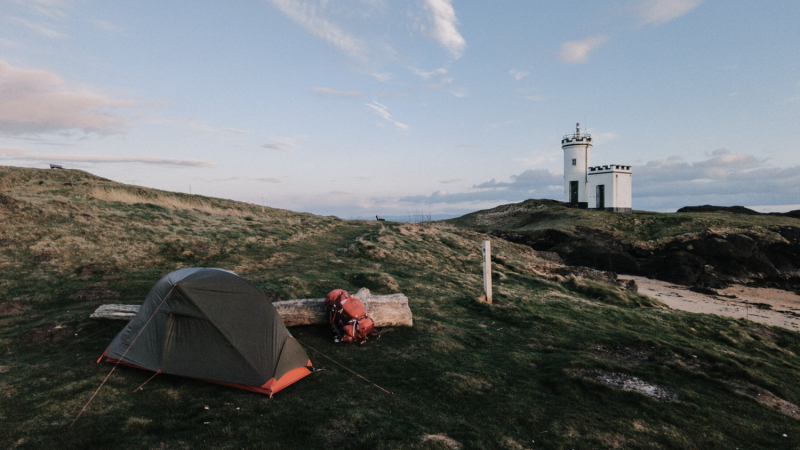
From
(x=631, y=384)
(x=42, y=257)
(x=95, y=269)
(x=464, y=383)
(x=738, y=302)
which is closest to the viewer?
(x=464, y=383)

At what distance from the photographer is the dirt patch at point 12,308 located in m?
12.1

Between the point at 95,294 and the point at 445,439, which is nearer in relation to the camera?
the point at 445,439

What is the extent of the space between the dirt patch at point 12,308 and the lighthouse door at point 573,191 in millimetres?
62862

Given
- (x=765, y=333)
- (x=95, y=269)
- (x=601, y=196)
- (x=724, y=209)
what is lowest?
(x=765, y=333)

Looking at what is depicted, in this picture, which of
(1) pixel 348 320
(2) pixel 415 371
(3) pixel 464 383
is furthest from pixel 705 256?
(1) pixel 348 320

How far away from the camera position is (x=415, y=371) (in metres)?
9.27

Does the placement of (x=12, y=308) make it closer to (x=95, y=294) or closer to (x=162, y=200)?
(x=95, y=294)

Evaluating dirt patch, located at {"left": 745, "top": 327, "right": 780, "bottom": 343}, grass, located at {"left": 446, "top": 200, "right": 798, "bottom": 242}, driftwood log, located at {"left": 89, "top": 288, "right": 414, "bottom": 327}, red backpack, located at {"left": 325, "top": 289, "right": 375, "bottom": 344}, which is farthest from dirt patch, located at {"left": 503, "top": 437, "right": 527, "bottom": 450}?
grass, located at {"left": 446, "top": 200, "right": 798, "bottom": 242}

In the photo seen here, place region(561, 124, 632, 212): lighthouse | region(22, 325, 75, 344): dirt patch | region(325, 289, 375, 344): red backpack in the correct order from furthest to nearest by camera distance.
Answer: region(561, 124, 632, 212): lighthouse
region(325, 289, 375, 344): red backpack
region(22, 325, 75, 344): dirt patch

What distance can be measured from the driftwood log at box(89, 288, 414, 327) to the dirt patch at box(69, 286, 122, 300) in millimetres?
3139

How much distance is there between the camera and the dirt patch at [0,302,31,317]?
39.6ft

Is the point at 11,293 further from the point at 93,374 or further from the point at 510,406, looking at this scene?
the point at 510,406

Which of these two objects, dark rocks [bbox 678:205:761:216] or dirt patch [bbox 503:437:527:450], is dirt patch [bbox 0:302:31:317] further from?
dark rocks [bbox 678:205:761:216]

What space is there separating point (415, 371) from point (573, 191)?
5849 cm
